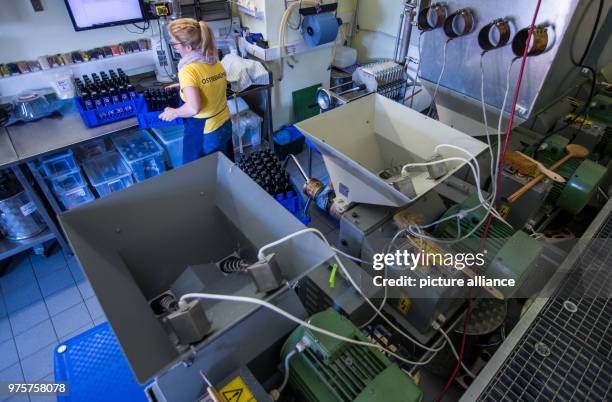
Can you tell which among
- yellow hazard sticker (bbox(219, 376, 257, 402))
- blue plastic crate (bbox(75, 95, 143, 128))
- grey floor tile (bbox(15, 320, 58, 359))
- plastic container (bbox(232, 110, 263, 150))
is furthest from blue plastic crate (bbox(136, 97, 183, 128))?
yellow hazard sticker (bbox(219, 376, 257, 402))

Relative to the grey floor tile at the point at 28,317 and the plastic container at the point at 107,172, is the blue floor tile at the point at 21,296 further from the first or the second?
the plastic container at the point at 107,172

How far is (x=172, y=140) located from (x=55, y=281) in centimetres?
126

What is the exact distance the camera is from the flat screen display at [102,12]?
250cm

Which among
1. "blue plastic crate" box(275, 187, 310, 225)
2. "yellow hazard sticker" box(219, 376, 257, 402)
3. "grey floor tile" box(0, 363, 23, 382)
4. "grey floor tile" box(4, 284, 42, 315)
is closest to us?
"yellow hazard sticker" box(219, 376, 257, 402)

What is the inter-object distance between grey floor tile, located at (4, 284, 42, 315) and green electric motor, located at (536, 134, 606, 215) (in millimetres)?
3071

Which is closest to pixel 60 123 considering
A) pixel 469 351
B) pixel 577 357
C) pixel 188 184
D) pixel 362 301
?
pixel 188 184

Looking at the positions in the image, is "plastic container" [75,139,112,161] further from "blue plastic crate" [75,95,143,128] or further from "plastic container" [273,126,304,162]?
"plastic container" [273,126,304,162]

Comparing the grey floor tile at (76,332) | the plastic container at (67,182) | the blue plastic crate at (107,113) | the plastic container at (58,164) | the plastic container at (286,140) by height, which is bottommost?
the grey floor tile at (76,332)

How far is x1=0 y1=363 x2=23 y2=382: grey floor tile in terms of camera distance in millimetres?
1901

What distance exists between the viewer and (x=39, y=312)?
221 cm

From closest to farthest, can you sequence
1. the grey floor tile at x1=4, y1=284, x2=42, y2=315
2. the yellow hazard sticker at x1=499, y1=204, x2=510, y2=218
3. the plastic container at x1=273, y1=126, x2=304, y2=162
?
the yellow hazard sticker at x1=499, y1=204, x2=510, y2=218 < the grey floor tile at x1=4, y1=284, x2=42, y2=315 < the plastic container at x1=273, y1=126, x2=304, y2=162

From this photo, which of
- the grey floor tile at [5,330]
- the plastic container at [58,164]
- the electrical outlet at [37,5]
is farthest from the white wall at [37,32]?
the grey floor tile at [5,330]

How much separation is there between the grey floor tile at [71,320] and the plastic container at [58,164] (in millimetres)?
901

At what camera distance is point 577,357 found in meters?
0.95
